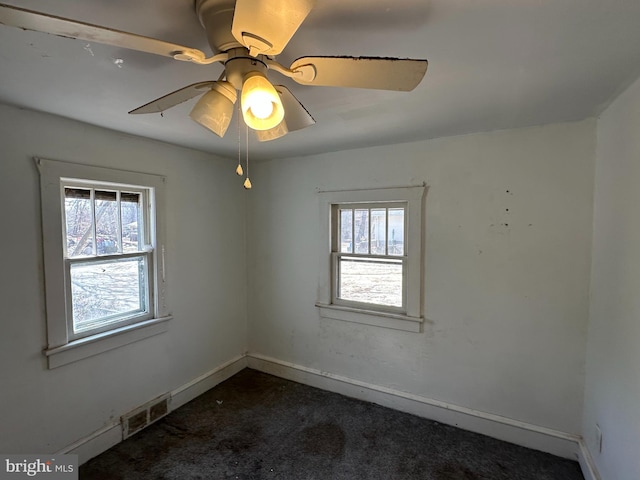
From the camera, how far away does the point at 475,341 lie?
8.16 ft

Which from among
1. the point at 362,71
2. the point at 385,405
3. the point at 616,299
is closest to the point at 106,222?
the point at 362,71

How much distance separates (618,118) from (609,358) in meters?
1.32

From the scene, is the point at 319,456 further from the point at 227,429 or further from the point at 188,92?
the point at 188,92

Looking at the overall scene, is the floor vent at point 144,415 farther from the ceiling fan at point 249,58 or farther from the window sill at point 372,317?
the ceiling fan at point 249,58

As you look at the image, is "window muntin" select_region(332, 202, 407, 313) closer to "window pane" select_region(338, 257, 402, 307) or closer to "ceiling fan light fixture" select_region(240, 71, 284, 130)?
"window pane" select_region(338, 257, 402, 307)

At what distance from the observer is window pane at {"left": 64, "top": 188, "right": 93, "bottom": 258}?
216 centimetres

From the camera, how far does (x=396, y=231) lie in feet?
9.29

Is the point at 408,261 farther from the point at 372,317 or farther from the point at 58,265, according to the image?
the point at 58,265

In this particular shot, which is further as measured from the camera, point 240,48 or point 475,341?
point 475,341

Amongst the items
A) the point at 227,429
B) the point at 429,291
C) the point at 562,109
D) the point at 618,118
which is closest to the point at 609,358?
the point at 429,291

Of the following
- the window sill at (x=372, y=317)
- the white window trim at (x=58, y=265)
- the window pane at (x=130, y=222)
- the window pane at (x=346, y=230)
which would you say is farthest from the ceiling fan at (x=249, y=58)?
the window sill at (x=372, y=317)

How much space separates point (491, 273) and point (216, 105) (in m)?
2.21

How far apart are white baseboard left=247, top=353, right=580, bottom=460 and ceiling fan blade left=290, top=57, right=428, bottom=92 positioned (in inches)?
99.8

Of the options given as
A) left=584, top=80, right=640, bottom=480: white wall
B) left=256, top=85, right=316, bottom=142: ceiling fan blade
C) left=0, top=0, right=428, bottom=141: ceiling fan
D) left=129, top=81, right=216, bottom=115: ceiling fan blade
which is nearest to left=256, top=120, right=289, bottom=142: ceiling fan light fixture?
left=256, top=85, right=316, bottom=142: ceiling fan blade
